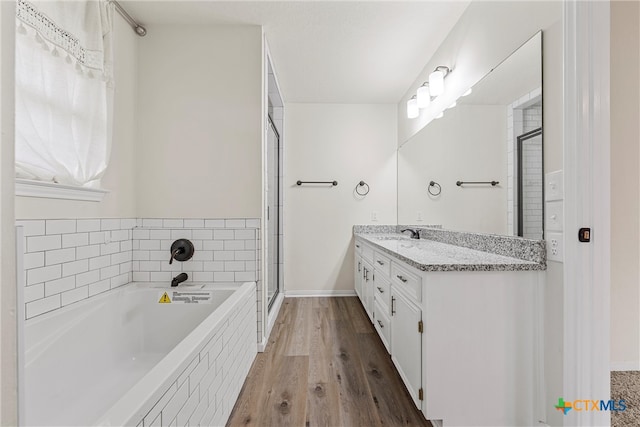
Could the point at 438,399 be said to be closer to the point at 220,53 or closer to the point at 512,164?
the point at 512,164

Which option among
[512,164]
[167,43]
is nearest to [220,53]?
[167,43]

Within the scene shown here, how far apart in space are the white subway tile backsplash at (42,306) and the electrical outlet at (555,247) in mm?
2416

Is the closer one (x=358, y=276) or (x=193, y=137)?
(x=193, y=137)

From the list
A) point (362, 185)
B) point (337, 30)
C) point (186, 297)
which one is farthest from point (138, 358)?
point (362, 185)

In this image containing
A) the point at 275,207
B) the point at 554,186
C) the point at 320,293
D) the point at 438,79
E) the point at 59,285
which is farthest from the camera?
the point at 320,293

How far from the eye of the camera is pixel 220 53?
2248mm

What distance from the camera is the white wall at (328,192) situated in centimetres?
373

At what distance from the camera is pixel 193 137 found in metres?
2.24

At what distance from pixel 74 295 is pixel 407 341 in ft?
6.13

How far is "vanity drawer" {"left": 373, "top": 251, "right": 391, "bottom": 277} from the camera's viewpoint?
6.86 feet

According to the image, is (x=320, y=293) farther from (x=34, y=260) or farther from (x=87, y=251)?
(x=34, y=260)

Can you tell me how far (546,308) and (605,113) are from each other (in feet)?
2.86

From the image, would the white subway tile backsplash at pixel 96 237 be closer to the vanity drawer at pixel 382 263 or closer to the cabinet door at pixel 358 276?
the vanity drawer at pixel 382 263

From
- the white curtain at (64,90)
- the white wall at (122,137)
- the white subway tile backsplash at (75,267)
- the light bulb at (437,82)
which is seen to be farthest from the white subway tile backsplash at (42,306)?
the light bulb at (437,82)
